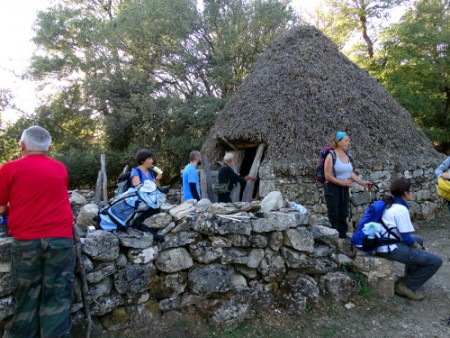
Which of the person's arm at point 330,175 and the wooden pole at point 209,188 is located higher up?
the person's arm at point 330,175

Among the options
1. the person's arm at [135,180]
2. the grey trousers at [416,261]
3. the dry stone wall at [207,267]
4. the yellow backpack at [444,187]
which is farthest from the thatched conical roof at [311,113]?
the person's arm at [135,180]

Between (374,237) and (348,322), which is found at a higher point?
(374,237)

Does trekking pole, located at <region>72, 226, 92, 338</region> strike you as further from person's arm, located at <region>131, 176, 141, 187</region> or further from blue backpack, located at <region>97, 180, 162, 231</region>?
person's arm, located at <region>131, 176, 141, 187</region>

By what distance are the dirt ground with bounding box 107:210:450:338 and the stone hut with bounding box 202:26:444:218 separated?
370cm

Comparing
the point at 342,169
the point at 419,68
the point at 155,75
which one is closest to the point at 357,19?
the point at 419,68

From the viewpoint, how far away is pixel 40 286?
98.0 inches

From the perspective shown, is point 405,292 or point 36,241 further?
point 405,292

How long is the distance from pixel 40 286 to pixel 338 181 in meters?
3.36

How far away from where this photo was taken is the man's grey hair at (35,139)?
2496 millimetres

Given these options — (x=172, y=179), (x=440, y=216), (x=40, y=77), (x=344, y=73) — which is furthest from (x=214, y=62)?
(x=440, y=216)

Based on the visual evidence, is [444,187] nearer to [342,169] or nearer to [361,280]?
[342,169]

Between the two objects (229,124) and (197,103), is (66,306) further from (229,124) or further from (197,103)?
(197,103)

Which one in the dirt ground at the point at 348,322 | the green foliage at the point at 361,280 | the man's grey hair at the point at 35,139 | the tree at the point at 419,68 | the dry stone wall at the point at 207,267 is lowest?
the dirt ground at the point at 348,322

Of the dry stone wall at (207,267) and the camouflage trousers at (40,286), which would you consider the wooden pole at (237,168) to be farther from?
the camouflage trousers at (40,286)
